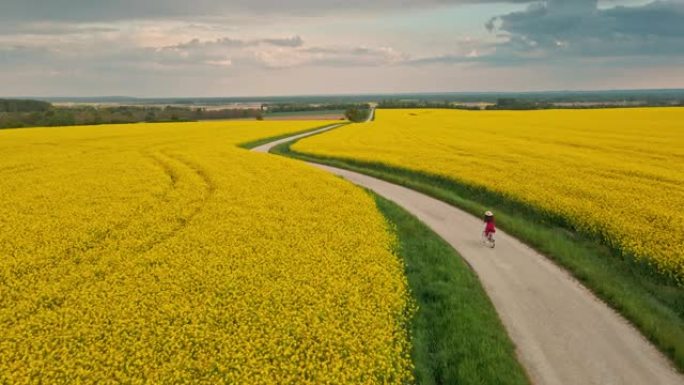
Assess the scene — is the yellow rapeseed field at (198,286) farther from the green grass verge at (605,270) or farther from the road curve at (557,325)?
the green grass verge at (605,270)

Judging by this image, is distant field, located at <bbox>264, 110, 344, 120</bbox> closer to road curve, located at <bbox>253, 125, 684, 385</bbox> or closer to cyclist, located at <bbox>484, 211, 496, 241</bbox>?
cyclist, located at <bbox>484, 211, 496, 241</bbox>

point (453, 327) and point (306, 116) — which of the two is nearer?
point (453, 327)

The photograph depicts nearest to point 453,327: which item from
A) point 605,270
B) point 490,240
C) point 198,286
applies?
point 198,286

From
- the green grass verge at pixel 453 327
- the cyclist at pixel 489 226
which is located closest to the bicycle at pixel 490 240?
the cyclist at pixel 489 226

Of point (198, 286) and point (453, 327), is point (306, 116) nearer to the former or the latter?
point (198, 286)

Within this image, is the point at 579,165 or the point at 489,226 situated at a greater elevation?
the point at 579,165

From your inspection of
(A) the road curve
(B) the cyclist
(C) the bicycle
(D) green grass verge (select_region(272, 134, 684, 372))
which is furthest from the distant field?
(A) the road curve
